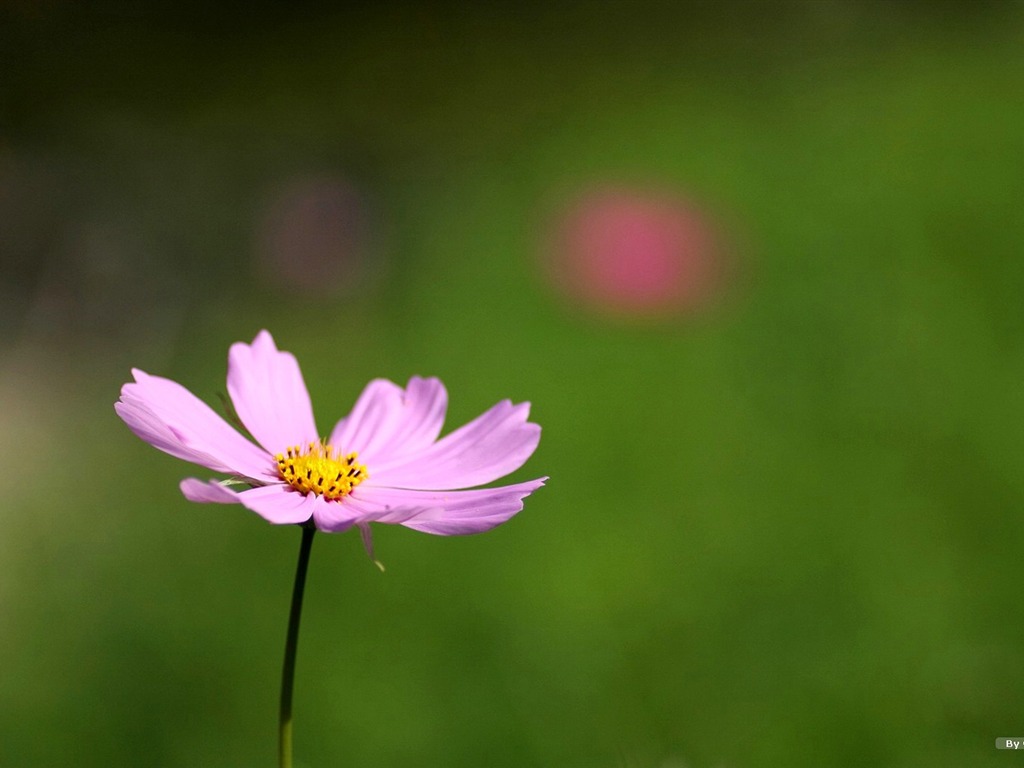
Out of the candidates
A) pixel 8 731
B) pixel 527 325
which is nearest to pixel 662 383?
pixel 527 325

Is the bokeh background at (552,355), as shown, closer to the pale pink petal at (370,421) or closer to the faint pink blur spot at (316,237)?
the faint pink blur spot at (316,237)

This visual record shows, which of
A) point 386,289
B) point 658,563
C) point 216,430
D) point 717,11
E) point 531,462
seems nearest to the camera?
point 216,430

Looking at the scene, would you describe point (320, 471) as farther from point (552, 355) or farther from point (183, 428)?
point (552, 355)

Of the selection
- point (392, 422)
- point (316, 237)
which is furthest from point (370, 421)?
point (316, 237)

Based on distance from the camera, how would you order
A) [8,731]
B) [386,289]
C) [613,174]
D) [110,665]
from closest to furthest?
[8,731], [110,665], [386,289], [613,174]

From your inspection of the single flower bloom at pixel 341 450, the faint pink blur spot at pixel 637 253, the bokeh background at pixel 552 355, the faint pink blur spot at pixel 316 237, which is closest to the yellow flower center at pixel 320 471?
the single flower bloom at pixel 341 450

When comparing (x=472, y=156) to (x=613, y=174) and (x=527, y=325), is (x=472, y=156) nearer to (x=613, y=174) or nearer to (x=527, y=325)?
(x=613, y=174)

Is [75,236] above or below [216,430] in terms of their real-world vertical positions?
above

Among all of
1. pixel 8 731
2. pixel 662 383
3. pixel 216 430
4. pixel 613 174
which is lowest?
pixel 8 731
